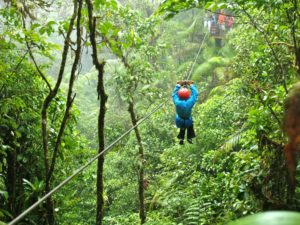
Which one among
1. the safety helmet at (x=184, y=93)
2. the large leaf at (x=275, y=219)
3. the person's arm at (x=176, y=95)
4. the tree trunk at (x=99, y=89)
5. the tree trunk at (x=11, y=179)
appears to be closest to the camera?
the large leaf at (x=275, y=219)

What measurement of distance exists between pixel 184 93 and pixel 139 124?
769 millimetres

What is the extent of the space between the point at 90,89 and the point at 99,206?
47.6ft

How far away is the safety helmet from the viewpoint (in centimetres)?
426

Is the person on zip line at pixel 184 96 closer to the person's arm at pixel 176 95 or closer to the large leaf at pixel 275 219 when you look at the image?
the person's arm at pixel 176 95

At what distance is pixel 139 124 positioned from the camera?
12.3 ft

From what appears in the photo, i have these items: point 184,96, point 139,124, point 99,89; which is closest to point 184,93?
point 184,96

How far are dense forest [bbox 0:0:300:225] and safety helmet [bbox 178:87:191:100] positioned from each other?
13.3 inches

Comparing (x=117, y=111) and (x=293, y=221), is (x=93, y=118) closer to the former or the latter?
(x=117, y=111)

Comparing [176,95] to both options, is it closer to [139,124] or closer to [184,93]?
[184,93]

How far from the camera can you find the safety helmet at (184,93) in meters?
4.26

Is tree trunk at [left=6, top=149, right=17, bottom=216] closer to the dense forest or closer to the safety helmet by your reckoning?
the dense forest

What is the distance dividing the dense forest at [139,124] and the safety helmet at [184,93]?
337 mm

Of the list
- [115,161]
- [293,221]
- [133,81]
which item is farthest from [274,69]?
[115,161]

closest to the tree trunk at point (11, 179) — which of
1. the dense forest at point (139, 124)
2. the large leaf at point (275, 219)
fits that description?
the dense forest at point (139, 124)
